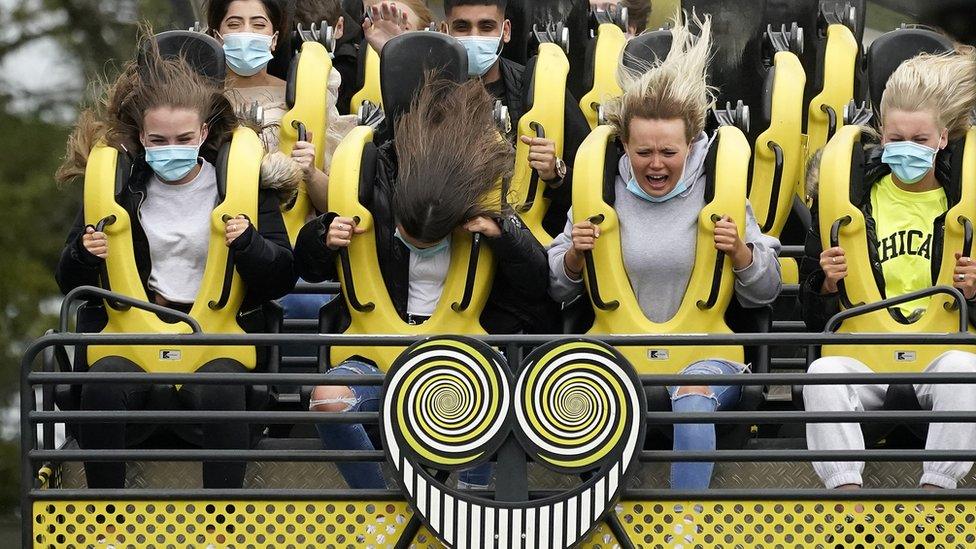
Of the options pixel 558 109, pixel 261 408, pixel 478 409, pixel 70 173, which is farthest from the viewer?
pixel 558 109

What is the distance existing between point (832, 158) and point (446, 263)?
1127 millimetres

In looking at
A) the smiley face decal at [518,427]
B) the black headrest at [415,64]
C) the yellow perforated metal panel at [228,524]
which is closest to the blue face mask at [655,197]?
the black headrest at [415,64]

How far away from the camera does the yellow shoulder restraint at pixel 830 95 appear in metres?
6.46

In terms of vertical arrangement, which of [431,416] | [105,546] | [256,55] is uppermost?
[256,55]

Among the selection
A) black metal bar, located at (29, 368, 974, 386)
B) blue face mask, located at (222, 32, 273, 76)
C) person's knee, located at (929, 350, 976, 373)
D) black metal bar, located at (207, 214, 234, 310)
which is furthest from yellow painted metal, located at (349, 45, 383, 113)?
person's knee, located at (929, 350, 976, 373)

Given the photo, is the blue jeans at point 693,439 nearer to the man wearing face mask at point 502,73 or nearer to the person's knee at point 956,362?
the person's knee at point 956,362

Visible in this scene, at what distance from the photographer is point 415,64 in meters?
5.69

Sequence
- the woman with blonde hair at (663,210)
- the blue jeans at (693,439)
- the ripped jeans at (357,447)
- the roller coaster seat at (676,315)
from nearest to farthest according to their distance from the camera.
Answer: the blue jeans at (693,439), the ripped jeans at (357,447), the roller coaster seat at (676,315), the woman with blonde hair at (663,210)

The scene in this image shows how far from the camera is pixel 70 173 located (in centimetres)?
562

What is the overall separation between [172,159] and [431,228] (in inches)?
30.5

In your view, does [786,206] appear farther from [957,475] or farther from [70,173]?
[70,173]

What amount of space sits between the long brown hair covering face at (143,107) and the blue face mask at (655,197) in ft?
3.81

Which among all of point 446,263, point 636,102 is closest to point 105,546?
point 446,263

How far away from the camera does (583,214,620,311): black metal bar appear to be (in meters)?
5.30
